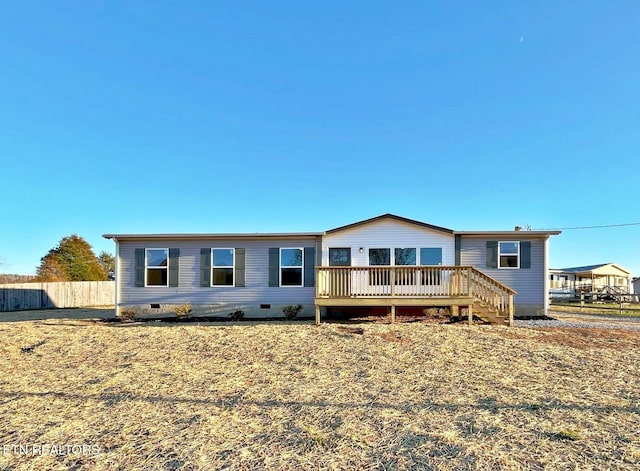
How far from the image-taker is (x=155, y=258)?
13.0m

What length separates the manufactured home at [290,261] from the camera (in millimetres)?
12367

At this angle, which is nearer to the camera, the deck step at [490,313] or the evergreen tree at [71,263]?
the deck step at [490,313]

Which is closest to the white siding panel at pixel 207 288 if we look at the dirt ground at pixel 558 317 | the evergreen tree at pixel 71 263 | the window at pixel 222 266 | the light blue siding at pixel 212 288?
the light blue siding at pixel 212 288

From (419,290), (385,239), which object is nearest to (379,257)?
(385,239)

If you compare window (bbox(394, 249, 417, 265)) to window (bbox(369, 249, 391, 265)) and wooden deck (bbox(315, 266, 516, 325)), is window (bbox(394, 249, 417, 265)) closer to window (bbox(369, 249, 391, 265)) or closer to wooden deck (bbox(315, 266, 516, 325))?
window (bbox(369, 249, 391, 265))

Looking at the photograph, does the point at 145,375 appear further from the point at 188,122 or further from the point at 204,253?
the point at 188,122

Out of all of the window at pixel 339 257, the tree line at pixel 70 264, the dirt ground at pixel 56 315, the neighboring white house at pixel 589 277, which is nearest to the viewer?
the window at pixel 339 257

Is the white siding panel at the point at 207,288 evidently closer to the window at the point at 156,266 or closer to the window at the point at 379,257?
the window at the point at 156,266

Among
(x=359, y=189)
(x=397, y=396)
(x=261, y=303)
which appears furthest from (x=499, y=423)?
(x=359, y=189)

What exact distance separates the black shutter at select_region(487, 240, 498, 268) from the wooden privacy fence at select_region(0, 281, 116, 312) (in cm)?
2000

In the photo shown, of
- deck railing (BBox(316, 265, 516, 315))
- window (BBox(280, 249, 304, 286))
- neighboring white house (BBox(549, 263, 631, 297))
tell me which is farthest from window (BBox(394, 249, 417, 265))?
neighboring white house (BBox(549, 263, 631, 297))

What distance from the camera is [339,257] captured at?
12.6 m

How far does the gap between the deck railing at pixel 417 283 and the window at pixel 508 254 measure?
169 centimetres

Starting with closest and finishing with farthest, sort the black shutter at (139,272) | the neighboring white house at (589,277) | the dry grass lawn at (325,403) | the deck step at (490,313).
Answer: the dry grass lawn at (325,403) → the deck step at (490,313) → the black shutter at (139,272) → the neighboring white house at (589,277)
